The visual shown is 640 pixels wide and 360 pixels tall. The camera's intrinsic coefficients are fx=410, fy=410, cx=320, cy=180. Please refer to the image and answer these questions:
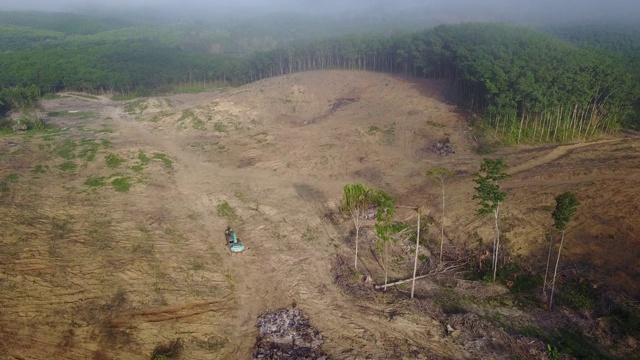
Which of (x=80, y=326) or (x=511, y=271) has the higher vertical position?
(x=80, y=326)

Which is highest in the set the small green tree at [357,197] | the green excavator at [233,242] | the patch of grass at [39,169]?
the small green tree at [357,197]

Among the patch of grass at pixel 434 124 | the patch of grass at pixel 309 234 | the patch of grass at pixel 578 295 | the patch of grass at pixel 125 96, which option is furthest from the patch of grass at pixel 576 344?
the patch of grass at pixel 125 96

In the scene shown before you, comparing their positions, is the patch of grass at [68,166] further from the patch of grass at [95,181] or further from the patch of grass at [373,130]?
the patch of grass at [373,130]

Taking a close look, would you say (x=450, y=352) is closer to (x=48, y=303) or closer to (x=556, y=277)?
(x=556, y=277)

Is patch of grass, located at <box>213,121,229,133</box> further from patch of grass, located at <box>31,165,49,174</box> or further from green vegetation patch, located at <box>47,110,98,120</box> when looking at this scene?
green vegetation patch, located at <box>47,110,98,120</box>

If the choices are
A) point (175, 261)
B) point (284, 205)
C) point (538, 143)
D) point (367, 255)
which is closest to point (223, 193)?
point (284, 205)

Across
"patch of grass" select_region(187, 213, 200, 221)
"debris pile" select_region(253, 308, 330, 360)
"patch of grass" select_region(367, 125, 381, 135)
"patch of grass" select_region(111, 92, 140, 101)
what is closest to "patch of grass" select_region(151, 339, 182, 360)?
"debris pile" select_region(253, 308, 330, 360)
